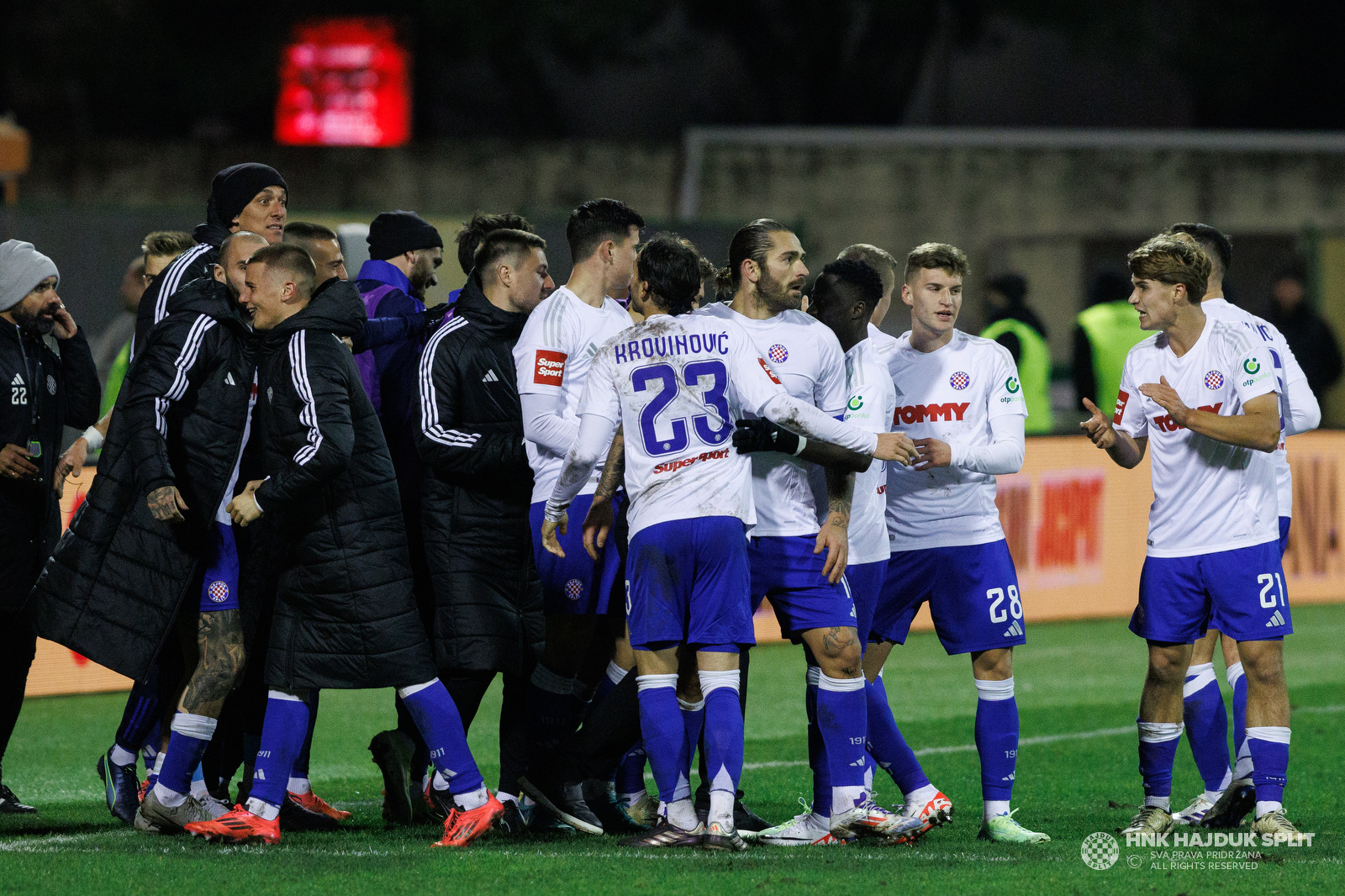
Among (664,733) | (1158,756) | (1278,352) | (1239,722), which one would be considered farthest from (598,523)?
(1239,722)

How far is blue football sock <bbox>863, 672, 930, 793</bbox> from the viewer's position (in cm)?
622

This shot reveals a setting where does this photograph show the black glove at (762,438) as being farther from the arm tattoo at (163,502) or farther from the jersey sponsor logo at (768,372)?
the arm tattoo at (163,502)

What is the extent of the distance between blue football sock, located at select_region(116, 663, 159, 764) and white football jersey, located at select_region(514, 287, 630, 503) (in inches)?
64.2

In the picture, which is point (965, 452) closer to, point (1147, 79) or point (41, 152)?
point (41, 152)

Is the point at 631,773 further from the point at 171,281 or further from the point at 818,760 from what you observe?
the point at 171,281

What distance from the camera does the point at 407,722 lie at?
671 cm

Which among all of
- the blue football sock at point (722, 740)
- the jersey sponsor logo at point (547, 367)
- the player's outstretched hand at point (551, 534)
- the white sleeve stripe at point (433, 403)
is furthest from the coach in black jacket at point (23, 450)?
the blue football sock at point (722, 740)

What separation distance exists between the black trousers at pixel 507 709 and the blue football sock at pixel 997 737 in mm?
1666

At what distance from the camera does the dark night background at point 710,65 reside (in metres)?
28.6

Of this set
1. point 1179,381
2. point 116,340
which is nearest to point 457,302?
point 1179,381

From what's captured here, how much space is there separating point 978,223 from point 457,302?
1844cm

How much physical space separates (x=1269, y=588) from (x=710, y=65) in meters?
26.9

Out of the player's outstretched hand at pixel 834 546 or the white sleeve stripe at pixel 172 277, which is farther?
the white sleeve stripe at pixel 172 277

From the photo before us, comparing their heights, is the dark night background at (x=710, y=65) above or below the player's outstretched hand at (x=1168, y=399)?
above
